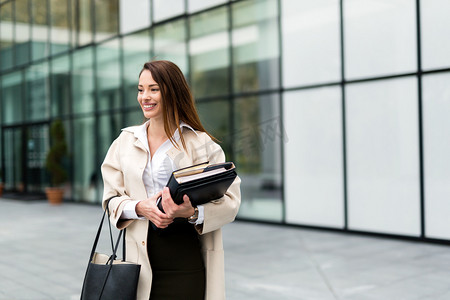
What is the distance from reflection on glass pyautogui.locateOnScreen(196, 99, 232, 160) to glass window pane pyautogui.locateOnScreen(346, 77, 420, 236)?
9.28 ft

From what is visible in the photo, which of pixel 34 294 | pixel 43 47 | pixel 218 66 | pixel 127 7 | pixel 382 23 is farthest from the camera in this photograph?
pixel 43 47

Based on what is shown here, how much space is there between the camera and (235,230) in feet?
30.7

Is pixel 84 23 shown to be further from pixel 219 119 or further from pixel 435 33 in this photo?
pixel 435 33

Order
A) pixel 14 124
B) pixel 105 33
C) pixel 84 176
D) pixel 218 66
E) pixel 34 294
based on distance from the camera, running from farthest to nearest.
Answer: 1. pixel 14 124
2. pixel 84 176
3. pixel 105 33
4. pixel 218 66
5. pixel 34 294

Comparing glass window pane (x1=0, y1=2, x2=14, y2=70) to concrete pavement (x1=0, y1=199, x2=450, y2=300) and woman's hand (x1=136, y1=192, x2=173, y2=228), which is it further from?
woman's hand (x1=136, y1=192, x2=173, y2=228)

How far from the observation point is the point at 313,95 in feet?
29.8

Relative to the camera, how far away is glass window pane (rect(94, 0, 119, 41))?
13672mm

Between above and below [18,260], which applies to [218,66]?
above

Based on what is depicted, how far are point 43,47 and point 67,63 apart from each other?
5.06 ft

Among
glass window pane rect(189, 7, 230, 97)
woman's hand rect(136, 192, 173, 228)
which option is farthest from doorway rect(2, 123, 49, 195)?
woman's hand rect(136, 192, 173, 228)

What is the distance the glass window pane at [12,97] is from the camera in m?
17.8

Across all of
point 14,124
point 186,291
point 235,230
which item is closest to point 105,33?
point 14,124

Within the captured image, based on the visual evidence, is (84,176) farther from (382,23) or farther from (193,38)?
(382,23)

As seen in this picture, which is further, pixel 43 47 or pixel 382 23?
pixel 43 47
